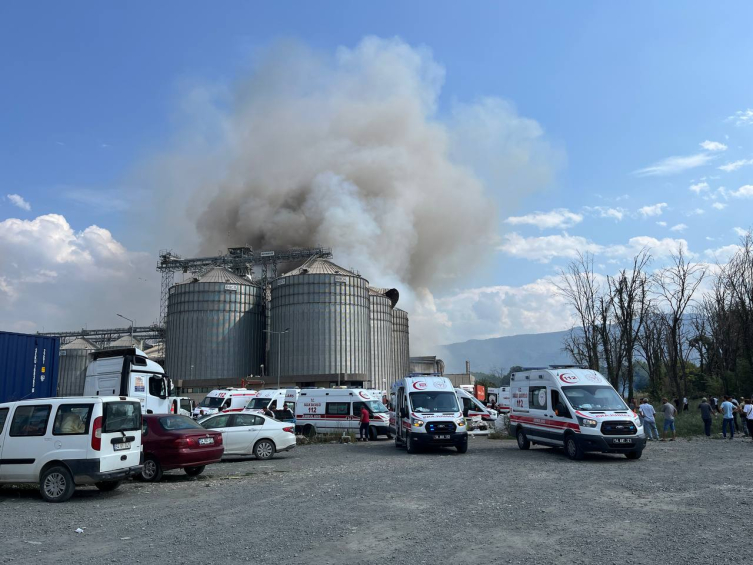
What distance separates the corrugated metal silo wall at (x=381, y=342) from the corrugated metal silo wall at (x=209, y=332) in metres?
16.9

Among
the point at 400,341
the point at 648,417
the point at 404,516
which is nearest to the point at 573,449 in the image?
the point at 648,417

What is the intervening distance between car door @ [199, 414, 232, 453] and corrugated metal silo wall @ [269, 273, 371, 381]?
5614 cm

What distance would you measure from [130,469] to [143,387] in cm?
940

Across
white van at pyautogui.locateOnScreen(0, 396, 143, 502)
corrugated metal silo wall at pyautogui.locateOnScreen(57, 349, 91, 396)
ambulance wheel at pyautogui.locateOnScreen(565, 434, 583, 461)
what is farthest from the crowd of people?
corrugated metal silo wall at pyautogui.locateOnScreen(57, 349, 91, 396)

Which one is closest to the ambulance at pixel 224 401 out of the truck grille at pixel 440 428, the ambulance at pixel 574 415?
the truck grille at pixel 440 428

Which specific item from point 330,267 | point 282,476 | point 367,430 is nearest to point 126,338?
point 330,267

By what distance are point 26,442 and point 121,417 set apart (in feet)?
5.48

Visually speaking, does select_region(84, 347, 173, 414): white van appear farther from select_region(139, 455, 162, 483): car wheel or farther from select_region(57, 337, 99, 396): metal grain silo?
select_region(57, 337, 99, 396): metal grain silo

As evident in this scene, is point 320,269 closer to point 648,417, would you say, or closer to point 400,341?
point 400,341

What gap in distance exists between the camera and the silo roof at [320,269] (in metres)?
78.5

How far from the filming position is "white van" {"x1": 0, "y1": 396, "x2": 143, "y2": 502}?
430 inches

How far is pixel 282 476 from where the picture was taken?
14211mm

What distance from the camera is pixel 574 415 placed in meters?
16.6

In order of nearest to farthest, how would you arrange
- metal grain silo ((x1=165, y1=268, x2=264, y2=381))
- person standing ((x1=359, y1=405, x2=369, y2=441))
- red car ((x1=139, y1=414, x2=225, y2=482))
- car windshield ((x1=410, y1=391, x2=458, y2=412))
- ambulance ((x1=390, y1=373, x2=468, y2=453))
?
red car ((x1=139, y1=414, x2=225, y2=482)) < ambulance ((x1=390, y1=373, x2=468, y2=453)) < car windshield ((x1=410, y1=391, x2=458, y2=412)) < person standing ((x1=359, y1=405, x2=369, y2=441)) < metal grain silo ((x1=165, y1=268, x2=264, y2=381))
